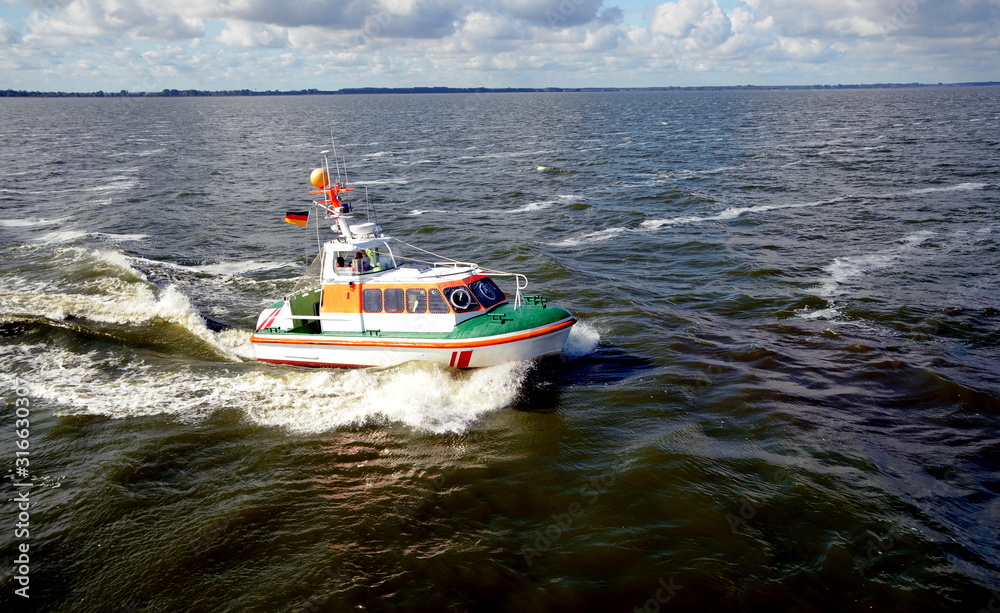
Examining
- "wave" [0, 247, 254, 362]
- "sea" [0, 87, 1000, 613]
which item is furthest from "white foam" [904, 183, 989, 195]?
"wave" [0, 247, 254, 362]

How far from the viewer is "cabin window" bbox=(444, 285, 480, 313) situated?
1745 cm

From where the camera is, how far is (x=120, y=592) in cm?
1072

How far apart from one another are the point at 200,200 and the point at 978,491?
47.0 m

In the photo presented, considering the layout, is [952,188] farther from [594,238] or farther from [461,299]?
[461,299]

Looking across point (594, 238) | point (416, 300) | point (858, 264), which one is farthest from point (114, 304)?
point (858, 264)

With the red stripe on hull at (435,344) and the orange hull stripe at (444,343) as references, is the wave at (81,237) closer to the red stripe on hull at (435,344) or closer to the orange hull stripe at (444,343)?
the red stripe on hull at (435,344)

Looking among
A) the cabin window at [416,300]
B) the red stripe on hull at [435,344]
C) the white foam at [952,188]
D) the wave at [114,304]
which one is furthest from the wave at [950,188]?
the wave at [114,304]

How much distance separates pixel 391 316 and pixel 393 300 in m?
0.47

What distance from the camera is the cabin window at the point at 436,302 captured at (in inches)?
686

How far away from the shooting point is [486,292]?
1830 centimetres

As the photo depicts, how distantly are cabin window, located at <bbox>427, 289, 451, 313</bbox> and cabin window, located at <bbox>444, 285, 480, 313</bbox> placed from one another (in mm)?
166

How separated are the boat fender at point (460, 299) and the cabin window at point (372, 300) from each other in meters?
2.13

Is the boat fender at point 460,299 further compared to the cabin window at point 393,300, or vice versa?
the cabin window at point 393,300

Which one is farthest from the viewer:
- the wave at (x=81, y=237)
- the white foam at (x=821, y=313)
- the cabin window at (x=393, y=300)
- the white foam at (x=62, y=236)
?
the wave at (x=81, y=237)
